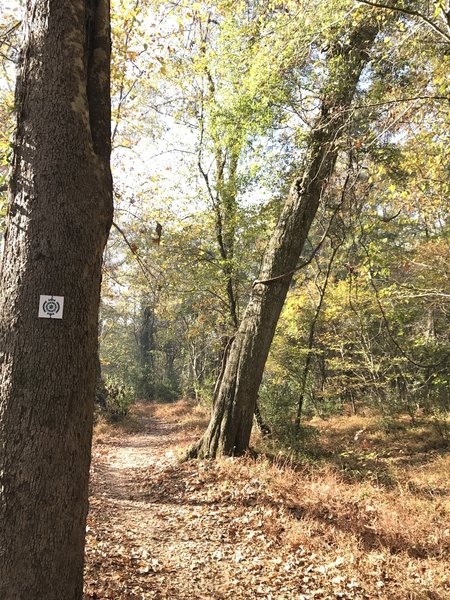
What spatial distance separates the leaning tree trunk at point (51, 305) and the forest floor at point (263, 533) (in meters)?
1.83

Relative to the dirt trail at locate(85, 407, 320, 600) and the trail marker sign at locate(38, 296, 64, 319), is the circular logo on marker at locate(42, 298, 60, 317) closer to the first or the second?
the trail marker sign at locate(38, 296, 64, 319)

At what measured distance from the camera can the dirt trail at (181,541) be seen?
399 cm

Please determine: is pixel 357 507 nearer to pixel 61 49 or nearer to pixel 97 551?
pixel 97 551

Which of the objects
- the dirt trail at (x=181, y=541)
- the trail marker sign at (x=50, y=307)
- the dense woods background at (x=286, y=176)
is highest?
the dense woods background at (x=286, y=176)

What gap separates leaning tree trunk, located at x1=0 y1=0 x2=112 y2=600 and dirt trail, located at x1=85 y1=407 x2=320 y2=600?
1873mm

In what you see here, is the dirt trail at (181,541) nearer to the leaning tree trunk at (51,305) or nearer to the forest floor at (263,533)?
the forest floor at (263,533)

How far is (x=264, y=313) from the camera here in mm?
7641

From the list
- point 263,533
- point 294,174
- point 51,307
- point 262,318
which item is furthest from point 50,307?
point 294,174

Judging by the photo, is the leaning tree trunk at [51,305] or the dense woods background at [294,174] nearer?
the leaning tree trunk at [51,305]

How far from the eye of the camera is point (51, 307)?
2463 millimetres

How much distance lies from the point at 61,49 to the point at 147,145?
1183 centimetres

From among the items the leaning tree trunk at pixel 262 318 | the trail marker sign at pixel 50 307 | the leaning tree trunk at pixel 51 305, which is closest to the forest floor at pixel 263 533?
the leaning tree trunk at pixel 262 318

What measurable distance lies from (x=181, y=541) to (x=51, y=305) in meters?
3.99

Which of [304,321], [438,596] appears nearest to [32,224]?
[438,596]
